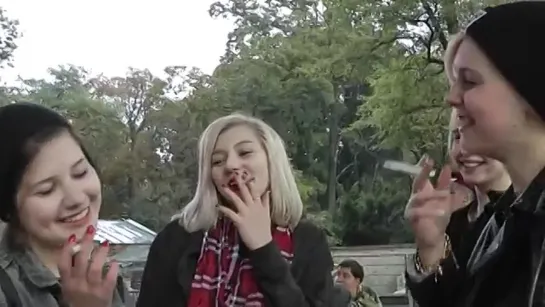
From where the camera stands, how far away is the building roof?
217 centimetres

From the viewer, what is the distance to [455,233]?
952 mm

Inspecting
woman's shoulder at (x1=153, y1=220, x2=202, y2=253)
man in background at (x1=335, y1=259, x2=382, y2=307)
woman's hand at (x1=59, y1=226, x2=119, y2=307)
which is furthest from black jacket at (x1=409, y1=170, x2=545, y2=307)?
man in background at (x1=335, y1=259, x2=382, y2=307)

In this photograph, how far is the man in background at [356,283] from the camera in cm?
269

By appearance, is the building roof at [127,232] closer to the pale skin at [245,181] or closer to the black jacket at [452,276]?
the pale skin at [245,181]

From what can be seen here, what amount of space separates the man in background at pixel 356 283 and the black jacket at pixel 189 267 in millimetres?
1380

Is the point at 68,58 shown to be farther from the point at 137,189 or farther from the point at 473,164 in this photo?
the point at 473,164

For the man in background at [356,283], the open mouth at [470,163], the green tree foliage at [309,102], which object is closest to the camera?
the open mouth at [470,163]

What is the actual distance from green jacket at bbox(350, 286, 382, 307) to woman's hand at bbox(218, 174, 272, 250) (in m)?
1.54

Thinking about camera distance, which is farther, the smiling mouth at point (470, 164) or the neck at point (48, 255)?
the smiling mouth at point (470, 164)

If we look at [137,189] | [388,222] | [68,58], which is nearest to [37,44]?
[68,58]

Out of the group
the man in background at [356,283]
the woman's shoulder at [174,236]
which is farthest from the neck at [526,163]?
the man in background at [356,283]

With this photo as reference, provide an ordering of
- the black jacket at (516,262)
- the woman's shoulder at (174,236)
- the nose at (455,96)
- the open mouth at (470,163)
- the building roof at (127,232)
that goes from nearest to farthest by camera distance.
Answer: the black jacket at (516,262)
the nose at (455,96)
the open mouth at (470,163)
the woman's shoulder at (174,236)
the building roof at (127,232)

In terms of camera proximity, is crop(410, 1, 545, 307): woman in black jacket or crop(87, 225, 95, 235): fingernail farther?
crop(87, 225, 95, 235): fingernail

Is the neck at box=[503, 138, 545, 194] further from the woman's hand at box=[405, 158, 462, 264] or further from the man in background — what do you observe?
the man in background
